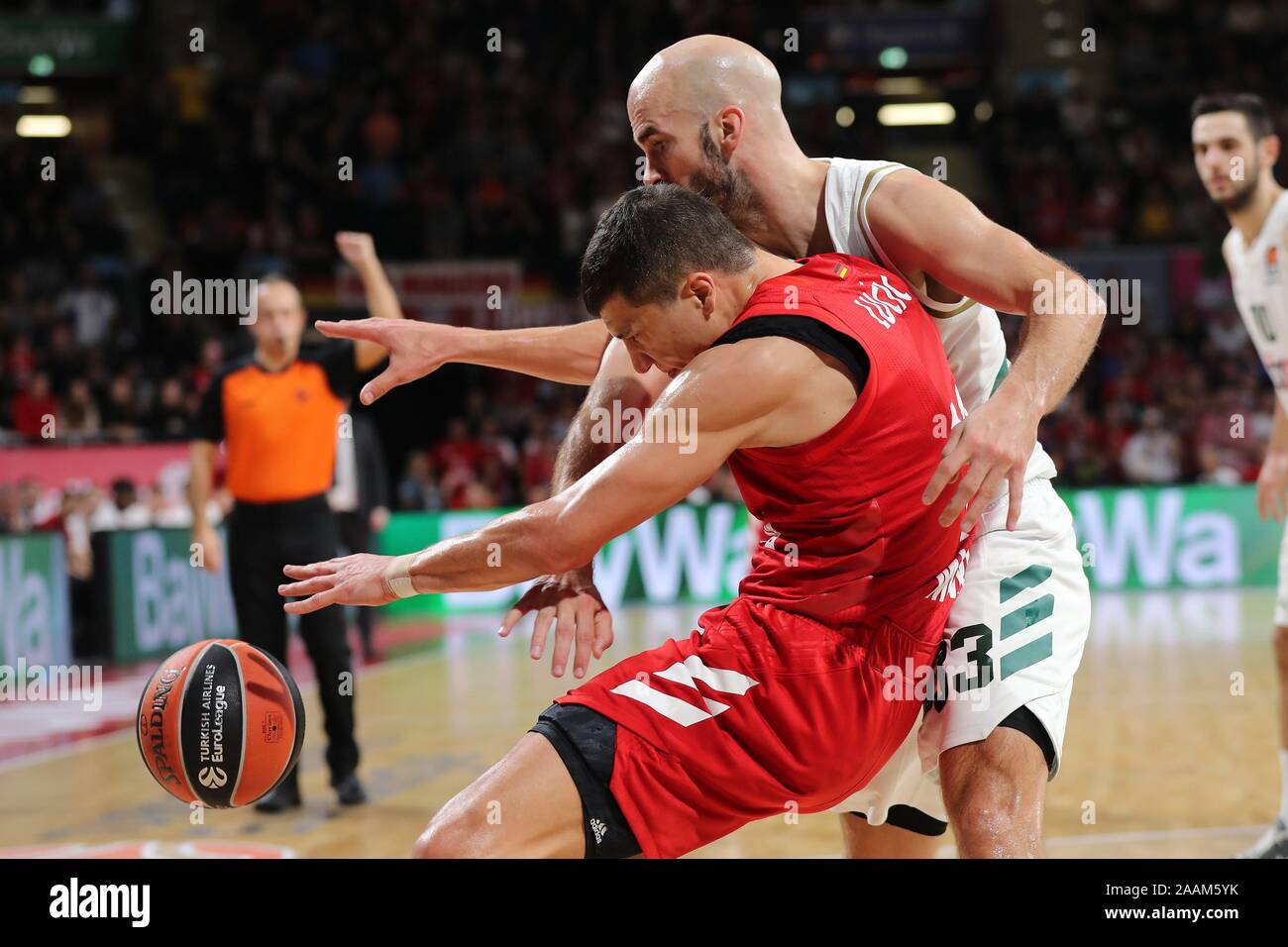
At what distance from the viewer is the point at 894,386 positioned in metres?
2.73

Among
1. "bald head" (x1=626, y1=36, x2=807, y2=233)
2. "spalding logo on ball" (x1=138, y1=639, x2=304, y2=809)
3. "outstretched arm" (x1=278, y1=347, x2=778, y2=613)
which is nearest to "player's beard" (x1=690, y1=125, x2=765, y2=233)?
"bald head" (x1=626, y1=36, x2=807, y2=233)

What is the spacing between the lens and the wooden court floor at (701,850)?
525 centimetres

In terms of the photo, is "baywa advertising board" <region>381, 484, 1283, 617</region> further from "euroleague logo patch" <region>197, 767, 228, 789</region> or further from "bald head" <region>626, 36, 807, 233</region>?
"bald head" <region>626, 36, 807, 233</region>

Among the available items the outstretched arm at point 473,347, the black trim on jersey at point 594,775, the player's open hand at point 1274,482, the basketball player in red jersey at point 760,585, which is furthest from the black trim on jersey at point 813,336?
the player's open hand at point 1274,482

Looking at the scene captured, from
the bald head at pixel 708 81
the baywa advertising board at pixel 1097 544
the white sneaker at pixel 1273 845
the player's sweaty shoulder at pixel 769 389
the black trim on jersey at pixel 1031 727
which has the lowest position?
the white sneaker at pixel 1273 845

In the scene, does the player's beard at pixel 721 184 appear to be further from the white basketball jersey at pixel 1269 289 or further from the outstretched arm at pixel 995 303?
the white basketball jersey at pixel 1269 289

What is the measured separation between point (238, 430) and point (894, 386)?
4.31 metres

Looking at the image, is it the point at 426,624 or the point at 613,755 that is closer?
the point at 613,755

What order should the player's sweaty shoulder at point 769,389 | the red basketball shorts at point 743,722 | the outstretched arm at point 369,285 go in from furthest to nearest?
the outstretched arm at point 369,285, the red basketball shorts at point 743,722, the player's sweaty shoulder at point 769,389

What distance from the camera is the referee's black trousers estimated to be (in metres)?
6.10

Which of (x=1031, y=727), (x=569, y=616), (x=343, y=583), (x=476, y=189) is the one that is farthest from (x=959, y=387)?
(x=476, y=189)

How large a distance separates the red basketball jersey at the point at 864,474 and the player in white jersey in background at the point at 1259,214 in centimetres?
292
